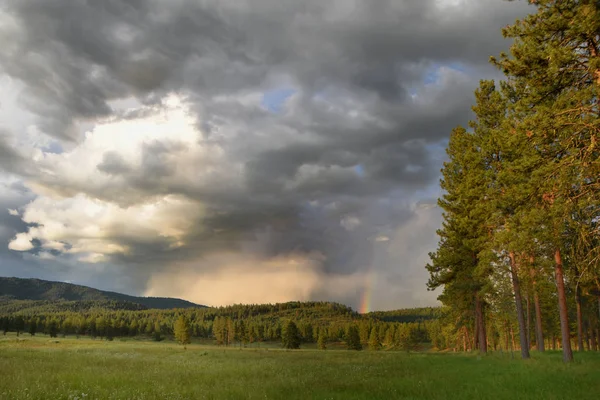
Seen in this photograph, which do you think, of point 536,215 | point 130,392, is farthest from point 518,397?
point 130,392

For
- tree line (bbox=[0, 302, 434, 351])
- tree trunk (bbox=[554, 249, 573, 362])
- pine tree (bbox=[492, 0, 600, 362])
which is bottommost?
tree line (bbox=[0, 302, 434, 351])

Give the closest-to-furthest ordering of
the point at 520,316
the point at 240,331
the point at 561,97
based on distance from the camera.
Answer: the point at 561,97
the point at 520,316
the point at 240,331

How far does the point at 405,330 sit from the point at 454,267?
109 metres

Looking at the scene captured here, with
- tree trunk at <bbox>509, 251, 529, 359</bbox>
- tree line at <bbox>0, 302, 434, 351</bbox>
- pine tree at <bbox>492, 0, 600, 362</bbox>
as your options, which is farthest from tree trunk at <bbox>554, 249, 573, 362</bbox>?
tree line at <bbox>0, 302, 434, 351</bbox>

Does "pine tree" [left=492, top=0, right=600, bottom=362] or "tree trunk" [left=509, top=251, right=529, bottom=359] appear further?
"tree trunk" [left=509, top=251, right=529, bottom=359]

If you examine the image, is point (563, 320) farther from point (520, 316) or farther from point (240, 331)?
point (240, 331)

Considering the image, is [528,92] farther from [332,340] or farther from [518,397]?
[332,340]

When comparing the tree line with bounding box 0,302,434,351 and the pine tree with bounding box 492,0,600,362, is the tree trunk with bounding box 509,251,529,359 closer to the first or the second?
the pine tree with bounding box 492,0,600,362

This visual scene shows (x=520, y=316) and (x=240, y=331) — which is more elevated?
(x=520, y=316)

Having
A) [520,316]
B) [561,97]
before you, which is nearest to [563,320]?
[520,316]

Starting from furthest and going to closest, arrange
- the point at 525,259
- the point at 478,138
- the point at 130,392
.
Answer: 1. the point at 478,138
2. the point at 525,259
3. the point at 130,392

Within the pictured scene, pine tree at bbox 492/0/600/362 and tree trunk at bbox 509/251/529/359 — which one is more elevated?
pine tree at bbox 492/0/600/362

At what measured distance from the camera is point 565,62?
1434 centimetres

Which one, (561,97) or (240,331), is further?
(240,331)
